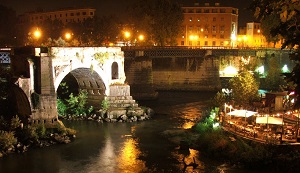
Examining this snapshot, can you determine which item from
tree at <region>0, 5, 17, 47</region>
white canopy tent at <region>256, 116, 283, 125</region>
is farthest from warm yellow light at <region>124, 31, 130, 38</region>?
white canopy tent at <region>256, 116, 283, 125</region>

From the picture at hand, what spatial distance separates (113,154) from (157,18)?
39.3 m

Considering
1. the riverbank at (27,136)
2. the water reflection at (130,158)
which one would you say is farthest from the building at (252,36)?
the riverbank at (27,136)

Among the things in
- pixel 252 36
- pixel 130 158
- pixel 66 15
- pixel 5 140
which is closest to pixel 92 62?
pixel 5 140

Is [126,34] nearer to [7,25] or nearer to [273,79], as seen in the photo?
[273,79]

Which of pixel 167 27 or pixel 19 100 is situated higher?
pixel 167 27

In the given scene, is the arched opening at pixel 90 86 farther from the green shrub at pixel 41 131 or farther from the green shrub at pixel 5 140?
the green shrub at pixel 5 140

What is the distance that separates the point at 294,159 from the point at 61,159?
49.3 feet

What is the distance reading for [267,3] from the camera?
10117mm

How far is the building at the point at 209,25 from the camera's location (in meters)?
88.3

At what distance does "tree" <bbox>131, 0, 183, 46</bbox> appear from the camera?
208 ft

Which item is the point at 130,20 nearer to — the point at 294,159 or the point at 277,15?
the point at 294,159

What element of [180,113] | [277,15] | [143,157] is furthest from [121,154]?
[277,15]

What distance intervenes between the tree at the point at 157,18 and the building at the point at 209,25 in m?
23.3

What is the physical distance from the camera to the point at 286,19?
9.41m
